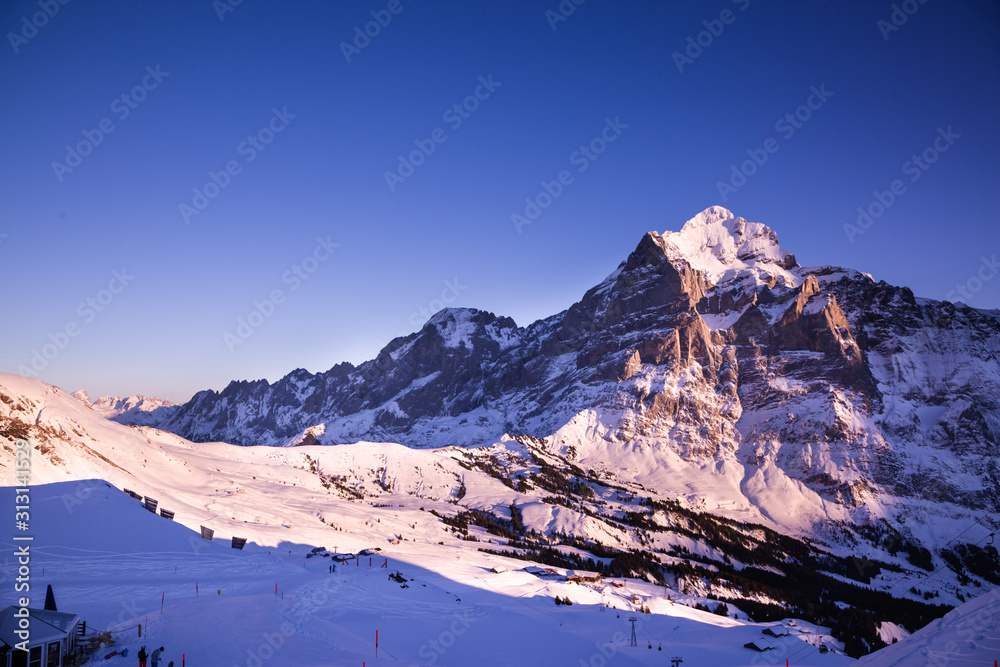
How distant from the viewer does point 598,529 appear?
8431 centimetres

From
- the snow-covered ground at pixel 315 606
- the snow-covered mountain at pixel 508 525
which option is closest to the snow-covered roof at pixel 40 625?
the snow-covered ground at pixel 315 606

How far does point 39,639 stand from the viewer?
13.7 metres

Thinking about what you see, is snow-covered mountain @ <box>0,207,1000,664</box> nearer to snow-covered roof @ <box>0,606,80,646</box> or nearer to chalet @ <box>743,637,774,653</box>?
chalet @ <box>743,637,774,653</box>

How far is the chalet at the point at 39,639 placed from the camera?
13375 mm

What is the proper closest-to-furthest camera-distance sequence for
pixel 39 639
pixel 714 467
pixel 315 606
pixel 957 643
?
pixel 957 643
pixel 39 639
pixel 315 606
pixel 714 467

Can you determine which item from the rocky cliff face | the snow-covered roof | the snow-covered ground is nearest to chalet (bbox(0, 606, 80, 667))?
the snow-covered roof

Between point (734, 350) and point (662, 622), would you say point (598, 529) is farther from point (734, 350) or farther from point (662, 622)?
point (734, 350)

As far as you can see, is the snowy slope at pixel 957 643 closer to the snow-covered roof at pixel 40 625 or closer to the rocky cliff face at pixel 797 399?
the snow-covered roof at pixel 40 625

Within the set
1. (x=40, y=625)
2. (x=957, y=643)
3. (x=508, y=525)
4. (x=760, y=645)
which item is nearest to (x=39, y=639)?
(x=40, y=625)

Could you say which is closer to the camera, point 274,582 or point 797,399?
point 274,582

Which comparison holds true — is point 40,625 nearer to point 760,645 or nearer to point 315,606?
point 315,606

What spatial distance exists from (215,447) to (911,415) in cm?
17179

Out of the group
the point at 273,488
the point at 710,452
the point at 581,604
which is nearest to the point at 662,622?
the point at 581,604

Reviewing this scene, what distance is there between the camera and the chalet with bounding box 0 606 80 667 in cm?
1338
